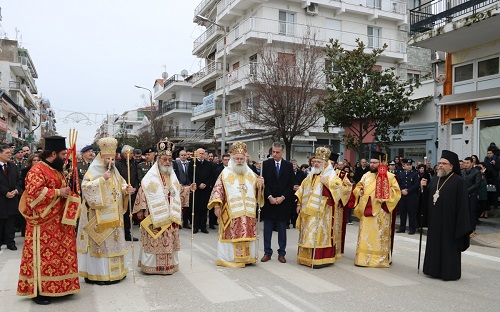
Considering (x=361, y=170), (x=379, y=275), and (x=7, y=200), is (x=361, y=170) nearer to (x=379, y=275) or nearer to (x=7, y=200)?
(x=379, y=275)

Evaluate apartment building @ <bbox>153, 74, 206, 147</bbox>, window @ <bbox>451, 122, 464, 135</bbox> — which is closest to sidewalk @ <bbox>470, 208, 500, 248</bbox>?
window @ <bbox>451, 122, 464, 135</bbox>

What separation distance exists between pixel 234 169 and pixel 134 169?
3.96 meters

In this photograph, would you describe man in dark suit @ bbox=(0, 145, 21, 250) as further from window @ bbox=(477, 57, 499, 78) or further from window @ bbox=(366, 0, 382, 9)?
window @ bbox=(366, 0, 382, 9)

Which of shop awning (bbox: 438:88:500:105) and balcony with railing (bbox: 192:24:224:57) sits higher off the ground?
balcony with railing (bbox: 192:24:224:57)

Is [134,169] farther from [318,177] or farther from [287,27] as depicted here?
[287,27]

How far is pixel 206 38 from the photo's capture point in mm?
42906

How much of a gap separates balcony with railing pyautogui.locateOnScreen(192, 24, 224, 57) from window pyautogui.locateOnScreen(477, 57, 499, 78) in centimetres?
2597

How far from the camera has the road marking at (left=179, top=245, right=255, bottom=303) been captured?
19.7 feet

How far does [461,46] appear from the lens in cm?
1623

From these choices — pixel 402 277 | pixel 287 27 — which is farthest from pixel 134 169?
pixel 287 27

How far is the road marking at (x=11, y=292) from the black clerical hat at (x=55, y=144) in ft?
6.47

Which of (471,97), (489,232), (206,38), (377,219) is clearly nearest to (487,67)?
(471,97)

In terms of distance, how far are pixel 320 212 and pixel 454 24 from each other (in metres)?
10.0

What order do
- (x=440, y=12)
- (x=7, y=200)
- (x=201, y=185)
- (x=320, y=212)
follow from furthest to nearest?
(x=440, y=12)
(x=201, y=185)
(x=7, y=200)
(x=320, y=212)
